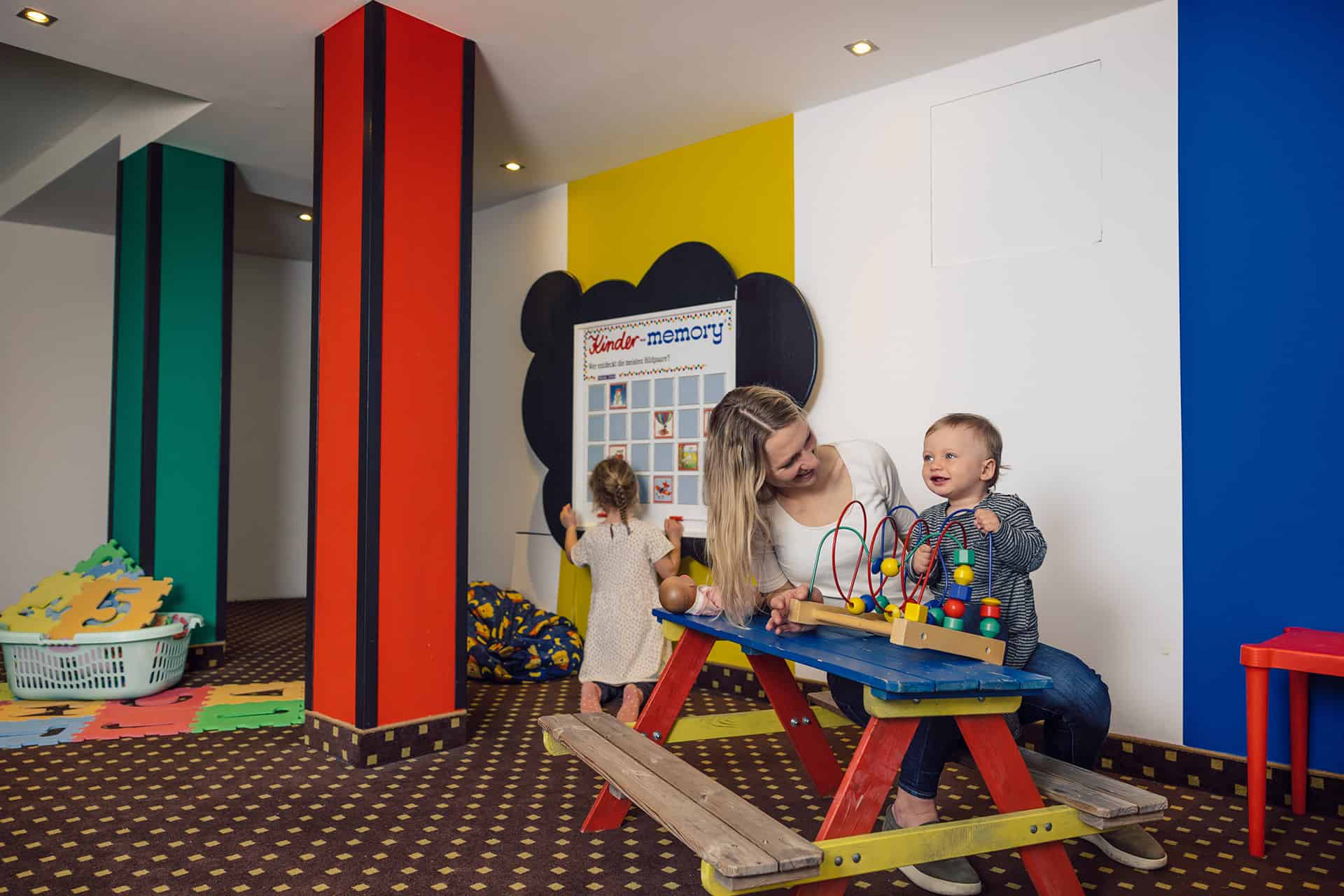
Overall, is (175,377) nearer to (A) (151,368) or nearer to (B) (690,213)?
(A) (151,368)

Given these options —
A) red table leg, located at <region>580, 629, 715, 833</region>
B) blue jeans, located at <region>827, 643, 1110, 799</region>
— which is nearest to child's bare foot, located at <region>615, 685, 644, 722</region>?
red table leg, located at <region>580, 629, 715, 833</region>

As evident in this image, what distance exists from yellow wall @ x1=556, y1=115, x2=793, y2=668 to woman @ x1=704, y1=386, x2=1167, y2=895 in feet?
5.90

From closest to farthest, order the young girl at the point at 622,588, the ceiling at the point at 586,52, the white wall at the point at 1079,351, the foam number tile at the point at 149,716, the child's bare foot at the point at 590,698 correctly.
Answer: the white wall at the point at 1079,351
the ceiling at the point at 586,52
the foam number tile at the point at 149,716
the child's bare foot at the point at 590,698
the young girl at the point at 622,588

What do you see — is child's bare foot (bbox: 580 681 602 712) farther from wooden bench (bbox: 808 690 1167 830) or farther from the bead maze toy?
wooden bench (bbox: 808 690 1167 830)

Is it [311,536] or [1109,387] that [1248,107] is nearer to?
[1109,387]

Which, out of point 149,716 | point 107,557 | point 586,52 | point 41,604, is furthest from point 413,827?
point 107,557

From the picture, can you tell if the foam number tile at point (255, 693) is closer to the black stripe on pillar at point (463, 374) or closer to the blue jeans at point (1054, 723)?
the black stripe on pillar at point (463, 374)

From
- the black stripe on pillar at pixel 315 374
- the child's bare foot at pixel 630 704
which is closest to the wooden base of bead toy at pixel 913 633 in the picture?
the child's bare foot at pixel 630 704

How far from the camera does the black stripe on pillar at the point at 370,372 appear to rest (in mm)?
3139

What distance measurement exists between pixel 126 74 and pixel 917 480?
3.63 metres

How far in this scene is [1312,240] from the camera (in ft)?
9.37

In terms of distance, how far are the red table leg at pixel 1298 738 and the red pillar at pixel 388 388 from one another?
8.78 feet

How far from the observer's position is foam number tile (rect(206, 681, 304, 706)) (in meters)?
3.99

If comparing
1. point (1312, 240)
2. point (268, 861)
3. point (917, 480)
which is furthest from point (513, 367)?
point (1312, 240)
